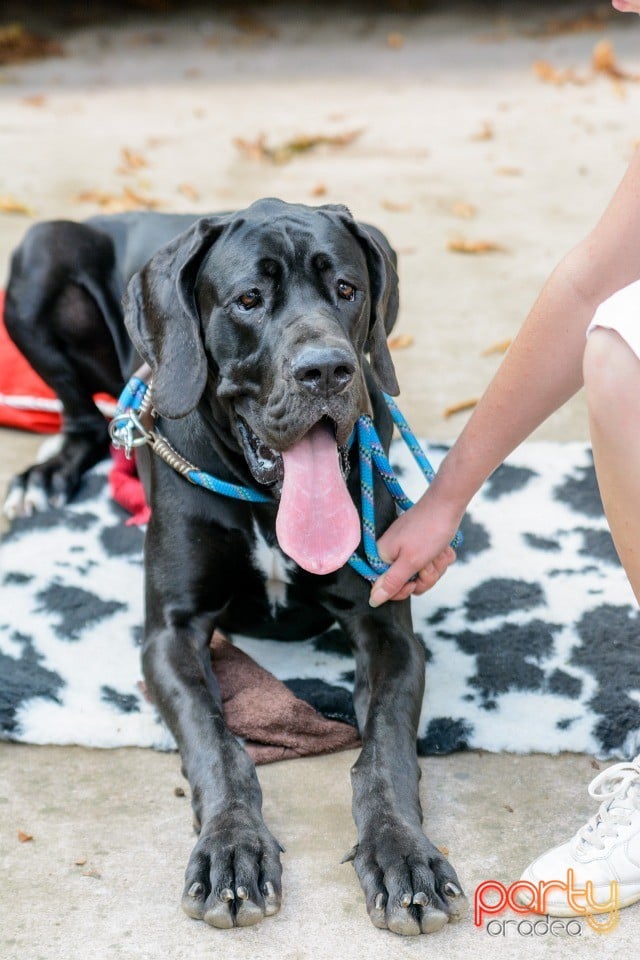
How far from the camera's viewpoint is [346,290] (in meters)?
2.90

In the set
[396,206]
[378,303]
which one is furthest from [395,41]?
[378,303]

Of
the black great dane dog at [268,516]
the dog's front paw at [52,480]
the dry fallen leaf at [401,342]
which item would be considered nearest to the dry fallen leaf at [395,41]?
the dry fallen leaf at [401,342]

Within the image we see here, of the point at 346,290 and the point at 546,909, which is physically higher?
the point at 346,290

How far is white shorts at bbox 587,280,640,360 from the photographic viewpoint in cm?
219

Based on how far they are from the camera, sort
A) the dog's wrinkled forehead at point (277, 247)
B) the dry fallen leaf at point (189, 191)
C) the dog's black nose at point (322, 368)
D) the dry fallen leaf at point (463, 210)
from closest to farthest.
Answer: the dog's black nose at point (322, 368), the dog's wrinkled forehead at point (277, 247), the dry fallen leaf at point (463, 210), the dry fallen leaf at point (189, 191)

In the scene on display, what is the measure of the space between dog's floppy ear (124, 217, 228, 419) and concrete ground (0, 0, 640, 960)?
2.74 feet

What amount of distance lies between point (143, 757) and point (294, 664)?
52 centimetres

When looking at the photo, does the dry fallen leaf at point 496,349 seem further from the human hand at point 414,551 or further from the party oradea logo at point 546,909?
the party oradea logo at point 546,909

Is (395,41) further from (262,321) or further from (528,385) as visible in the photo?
(528,385)

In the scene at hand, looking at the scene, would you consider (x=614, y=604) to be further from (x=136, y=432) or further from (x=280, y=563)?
(x=136, y=432)

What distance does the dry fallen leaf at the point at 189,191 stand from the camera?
671 centimetres

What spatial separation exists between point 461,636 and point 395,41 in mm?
7683

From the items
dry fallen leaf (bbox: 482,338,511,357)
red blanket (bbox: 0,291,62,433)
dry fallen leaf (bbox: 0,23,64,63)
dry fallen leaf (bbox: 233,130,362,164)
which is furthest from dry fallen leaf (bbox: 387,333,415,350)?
dry fallen leaf (bbox: 0,23,64,63)

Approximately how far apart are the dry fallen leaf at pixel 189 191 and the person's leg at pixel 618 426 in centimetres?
475
